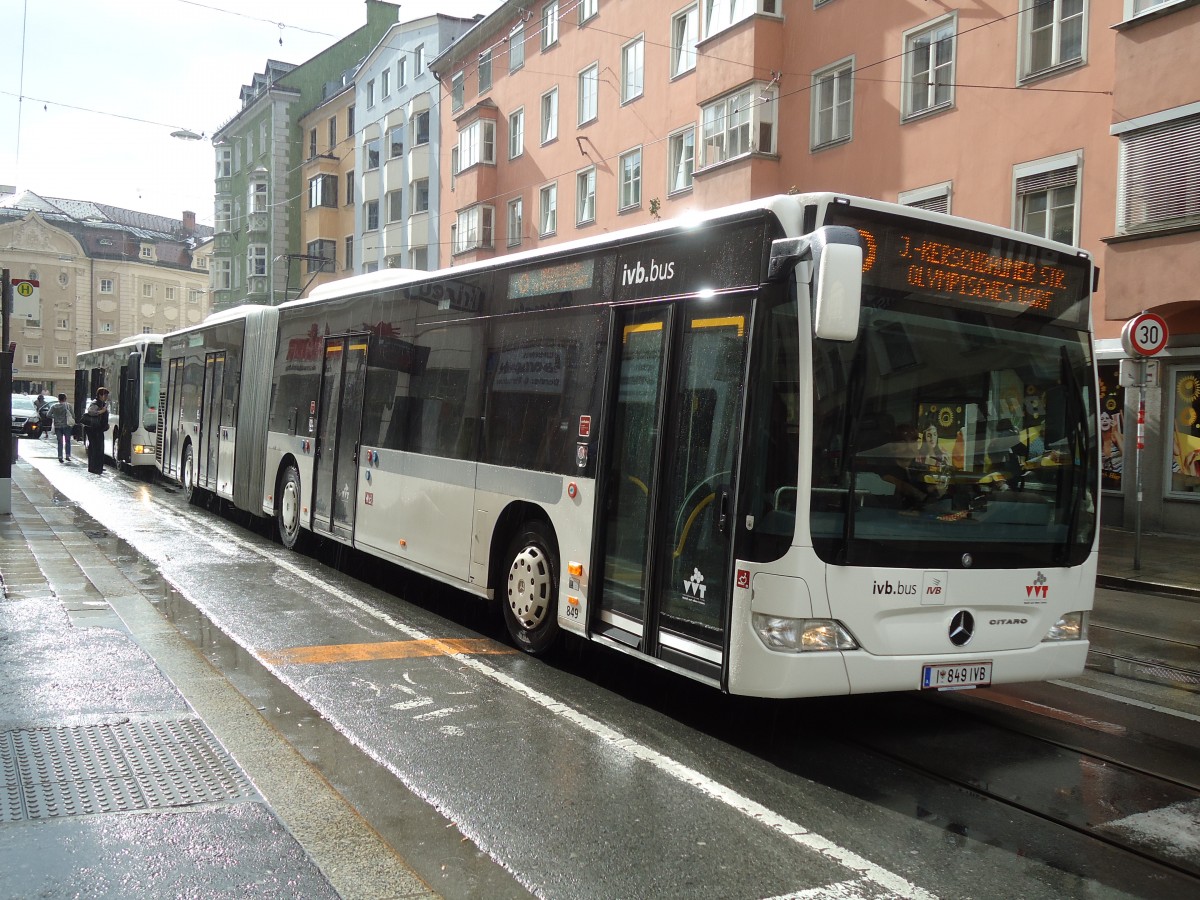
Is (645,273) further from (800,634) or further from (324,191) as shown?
(324,191)

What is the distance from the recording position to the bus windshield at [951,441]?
5.62 meters

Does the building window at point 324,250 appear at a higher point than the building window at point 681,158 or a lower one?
higher

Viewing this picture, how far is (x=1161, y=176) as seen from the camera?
1644 centimetres

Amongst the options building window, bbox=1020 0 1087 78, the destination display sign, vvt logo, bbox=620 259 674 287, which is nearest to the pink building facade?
building window, bbox=1020 0 1087 78

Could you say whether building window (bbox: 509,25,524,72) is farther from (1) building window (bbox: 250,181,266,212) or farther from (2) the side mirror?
(2) the side mirror

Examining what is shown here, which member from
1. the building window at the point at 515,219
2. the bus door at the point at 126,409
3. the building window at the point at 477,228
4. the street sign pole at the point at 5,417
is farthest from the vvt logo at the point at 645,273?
the building window at the point at 477,228

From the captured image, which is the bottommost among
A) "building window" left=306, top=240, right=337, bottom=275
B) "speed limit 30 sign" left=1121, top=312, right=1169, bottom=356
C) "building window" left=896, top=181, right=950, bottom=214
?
"speed limit 30 sign" left=1121, top=312, right=1169, bottom=356

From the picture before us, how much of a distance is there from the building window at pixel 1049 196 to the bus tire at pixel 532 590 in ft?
44.0

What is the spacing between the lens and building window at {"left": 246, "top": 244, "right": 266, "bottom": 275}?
62.0 metres

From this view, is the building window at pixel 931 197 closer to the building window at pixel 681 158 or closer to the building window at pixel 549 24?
the building window at pixel 681 158

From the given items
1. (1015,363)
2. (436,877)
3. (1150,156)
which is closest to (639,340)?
(1015,363)

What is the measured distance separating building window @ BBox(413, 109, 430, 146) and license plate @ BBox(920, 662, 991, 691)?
1645 inches

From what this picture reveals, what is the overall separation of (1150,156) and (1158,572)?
21.0ft

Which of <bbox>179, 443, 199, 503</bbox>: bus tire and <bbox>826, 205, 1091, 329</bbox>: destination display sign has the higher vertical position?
<bbox>826, 205, 1091, 329</bbox>: destination display sign
